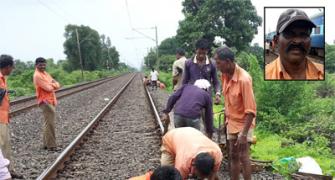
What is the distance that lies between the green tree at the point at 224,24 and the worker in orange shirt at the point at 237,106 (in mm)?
25697

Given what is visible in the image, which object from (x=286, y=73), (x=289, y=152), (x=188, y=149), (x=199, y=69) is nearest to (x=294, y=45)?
(x=286, y=73)

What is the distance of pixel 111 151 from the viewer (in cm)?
990

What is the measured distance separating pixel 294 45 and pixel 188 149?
136 cm

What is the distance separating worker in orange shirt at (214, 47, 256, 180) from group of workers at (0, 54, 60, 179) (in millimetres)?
3019

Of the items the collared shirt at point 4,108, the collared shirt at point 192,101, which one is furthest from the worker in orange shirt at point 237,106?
the collared shirt at point 4,108

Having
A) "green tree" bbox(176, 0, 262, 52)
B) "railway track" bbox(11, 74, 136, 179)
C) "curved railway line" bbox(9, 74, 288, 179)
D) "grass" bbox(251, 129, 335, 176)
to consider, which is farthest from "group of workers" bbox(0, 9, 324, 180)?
"green tree" bbox(176, 0, 262, 52)

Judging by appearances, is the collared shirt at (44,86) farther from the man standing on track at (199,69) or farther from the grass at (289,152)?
the grass at (289,152)

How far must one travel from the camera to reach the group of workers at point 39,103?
697cm

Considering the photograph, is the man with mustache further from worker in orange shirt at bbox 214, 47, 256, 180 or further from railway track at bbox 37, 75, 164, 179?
railway track at bbox 37, 75, 164, 179

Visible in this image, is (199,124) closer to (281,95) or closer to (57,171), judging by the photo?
(57,171)

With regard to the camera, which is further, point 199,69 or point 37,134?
point 37,134

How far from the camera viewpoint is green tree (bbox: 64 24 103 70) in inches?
3214

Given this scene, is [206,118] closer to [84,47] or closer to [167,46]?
[84,47]

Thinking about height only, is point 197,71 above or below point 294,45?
below
